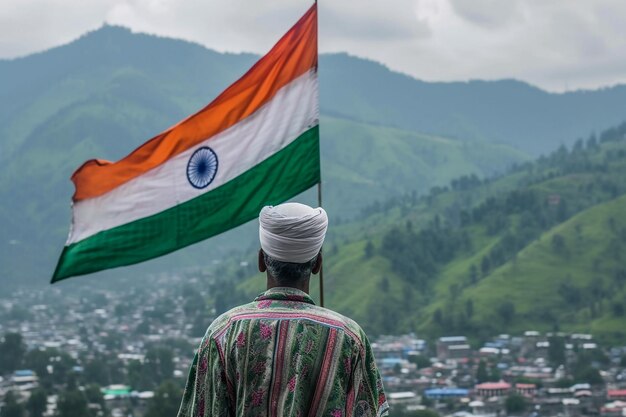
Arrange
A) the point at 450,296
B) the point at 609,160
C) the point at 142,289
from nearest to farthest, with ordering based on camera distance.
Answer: the point at 450,296, the point at 609,160, the point at 142,289

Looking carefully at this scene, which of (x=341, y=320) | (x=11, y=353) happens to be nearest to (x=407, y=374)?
(x=11, y=353)

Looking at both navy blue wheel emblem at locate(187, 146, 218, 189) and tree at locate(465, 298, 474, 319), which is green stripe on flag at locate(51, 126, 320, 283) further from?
tree at locate(465, 298, 474, 319)

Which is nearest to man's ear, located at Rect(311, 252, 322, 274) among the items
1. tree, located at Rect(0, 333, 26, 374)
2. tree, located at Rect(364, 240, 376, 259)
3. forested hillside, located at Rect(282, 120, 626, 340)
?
tree, located at Rect(0, 333, 26, 374)

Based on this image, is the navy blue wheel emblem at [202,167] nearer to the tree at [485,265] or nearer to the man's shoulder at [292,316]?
the man's shoulder at [292,316]

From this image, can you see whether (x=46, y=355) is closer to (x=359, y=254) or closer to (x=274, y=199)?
(x=359, y=254)

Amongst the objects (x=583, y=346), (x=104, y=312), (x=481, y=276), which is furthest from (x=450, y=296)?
(x=104, y=312)

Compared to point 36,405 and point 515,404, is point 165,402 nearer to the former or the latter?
point 36,405
